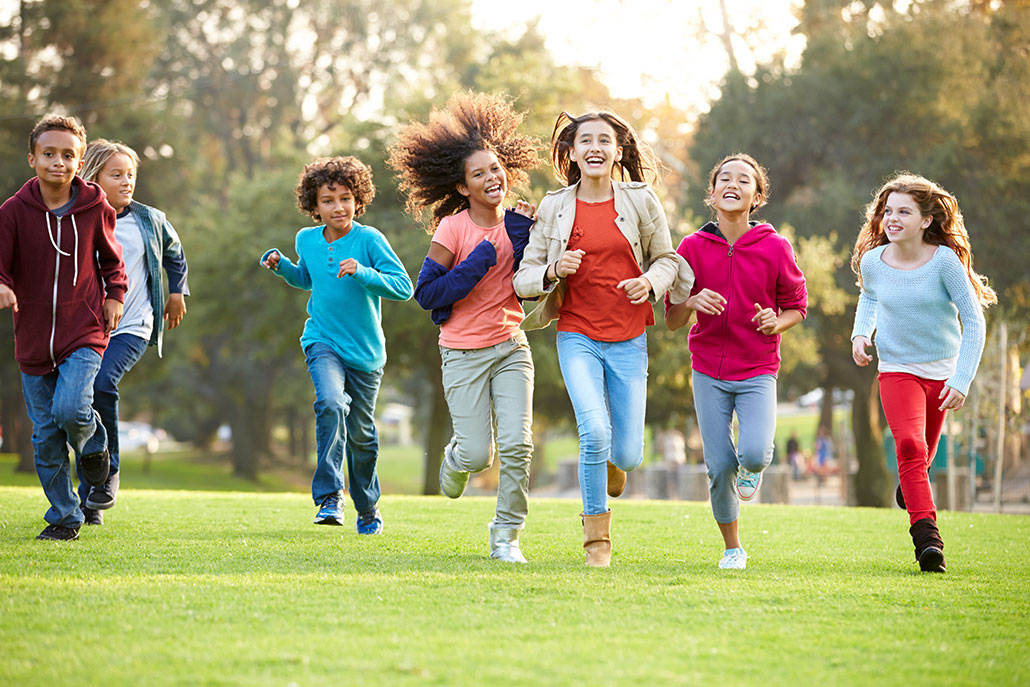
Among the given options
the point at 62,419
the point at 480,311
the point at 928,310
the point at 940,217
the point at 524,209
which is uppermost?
the point at 940,217

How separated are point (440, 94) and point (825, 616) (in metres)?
21.6

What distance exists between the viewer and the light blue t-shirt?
7270 mm

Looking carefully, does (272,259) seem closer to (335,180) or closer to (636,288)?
(335,180)

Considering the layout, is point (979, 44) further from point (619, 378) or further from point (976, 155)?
point (619, 378)

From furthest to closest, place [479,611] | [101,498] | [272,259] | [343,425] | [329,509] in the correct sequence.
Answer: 1. [329,509]
2. [343,425]
3. [101,498]
4. [272,259]
5. [479,611]

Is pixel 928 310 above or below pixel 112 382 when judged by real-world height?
above

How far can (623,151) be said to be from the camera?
6.65m

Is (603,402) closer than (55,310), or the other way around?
(603,402)

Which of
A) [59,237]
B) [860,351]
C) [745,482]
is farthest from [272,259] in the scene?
[860,351]

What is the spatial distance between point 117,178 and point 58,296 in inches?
55.8

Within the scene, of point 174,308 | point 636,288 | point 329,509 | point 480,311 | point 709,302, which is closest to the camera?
point 636,288

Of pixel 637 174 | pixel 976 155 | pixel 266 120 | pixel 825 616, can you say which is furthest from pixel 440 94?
pixel 825 616

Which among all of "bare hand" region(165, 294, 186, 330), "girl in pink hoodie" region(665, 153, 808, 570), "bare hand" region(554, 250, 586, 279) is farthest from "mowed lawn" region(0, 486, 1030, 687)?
"bare hand" region(554, 250, 586, 279)

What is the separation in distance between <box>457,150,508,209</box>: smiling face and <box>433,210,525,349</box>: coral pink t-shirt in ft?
0.47
